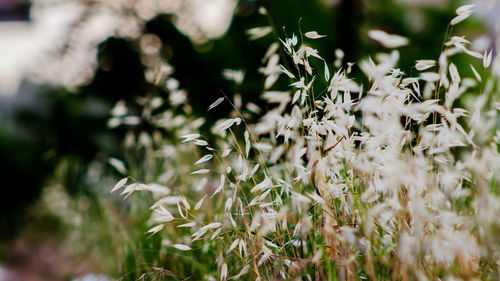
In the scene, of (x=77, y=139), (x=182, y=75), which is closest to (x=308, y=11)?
(x=182, y=75)

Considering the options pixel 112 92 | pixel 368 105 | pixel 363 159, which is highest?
pixel 368 105

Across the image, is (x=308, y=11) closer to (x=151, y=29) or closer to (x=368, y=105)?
(x=151, y=29)

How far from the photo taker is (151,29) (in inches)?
126

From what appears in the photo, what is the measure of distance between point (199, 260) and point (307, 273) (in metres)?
0.66

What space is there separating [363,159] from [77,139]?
10.1ft

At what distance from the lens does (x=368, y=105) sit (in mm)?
874

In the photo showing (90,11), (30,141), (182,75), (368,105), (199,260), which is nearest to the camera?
(368,105)

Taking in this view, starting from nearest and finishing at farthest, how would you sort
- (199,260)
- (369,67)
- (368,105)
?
(368,105) → (369,67) → (199,260)

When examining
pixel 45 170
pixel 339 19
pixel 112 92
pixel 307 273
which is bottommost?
pixel 45 170

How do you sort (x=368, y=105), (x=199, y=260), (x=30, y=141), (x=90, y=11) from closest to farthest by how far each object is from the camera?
1. (x=368, y=105)
2. (x=199, y=260)
3. (x=90, y=11)
4. (x=30, y=141)

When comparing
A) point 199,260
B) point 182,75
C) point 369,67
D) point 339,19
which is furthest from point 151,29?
point 369,67

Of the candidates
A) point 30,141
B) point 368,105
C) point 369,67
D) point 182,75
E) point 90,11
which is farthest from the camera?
point 30,141

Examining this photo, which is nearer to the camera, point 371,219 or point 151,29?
point 371,219

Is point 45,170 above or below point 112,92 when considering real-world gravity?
below
